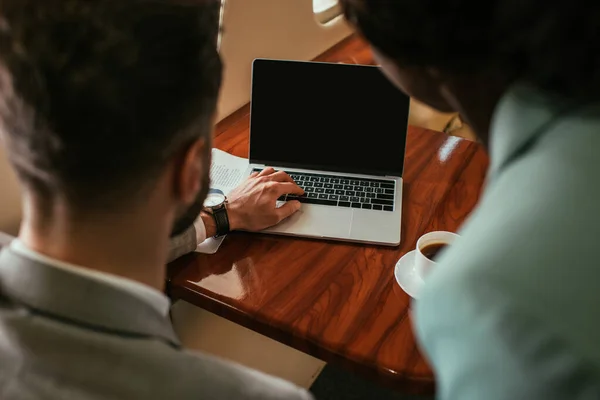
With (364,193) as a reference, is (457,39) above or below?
above

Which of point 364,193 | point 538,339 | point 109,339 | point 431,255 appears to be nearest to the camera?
point 538,339

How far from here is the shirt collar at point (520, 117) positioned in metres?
0.53

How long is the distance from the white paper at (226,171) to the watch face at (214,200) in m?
0.04

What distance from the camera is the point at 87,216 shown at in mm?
609

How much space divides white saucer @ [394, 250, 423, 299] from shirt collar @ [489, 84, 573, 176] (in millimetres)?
431

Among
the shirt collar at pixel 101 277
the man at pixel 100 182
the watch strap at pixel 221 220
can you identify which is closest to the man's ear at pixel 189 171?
the man at pixel 100 182

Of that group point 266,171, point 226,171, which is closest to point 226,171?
point 226,171

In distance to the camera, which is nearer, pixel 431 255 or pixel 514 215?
pixel 514 215

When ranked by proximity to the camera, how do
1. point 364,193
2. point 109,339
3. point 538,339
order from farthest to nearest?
1. point 364,193
2. point 109,339
3. point 538,339

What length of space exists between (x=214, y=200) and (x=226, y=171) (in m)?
0.14

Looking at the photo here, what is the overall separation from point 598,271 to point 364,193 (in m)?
0.71

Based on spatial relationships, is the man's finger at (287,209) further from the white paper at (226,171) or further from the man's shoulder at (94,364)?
the man's shoulder at (94,364)

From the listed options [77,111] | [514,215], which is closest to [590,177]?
[514,215]

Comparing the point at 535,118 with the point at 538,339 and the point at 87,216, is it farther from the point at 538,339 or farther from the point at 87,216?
the point at 87,216
